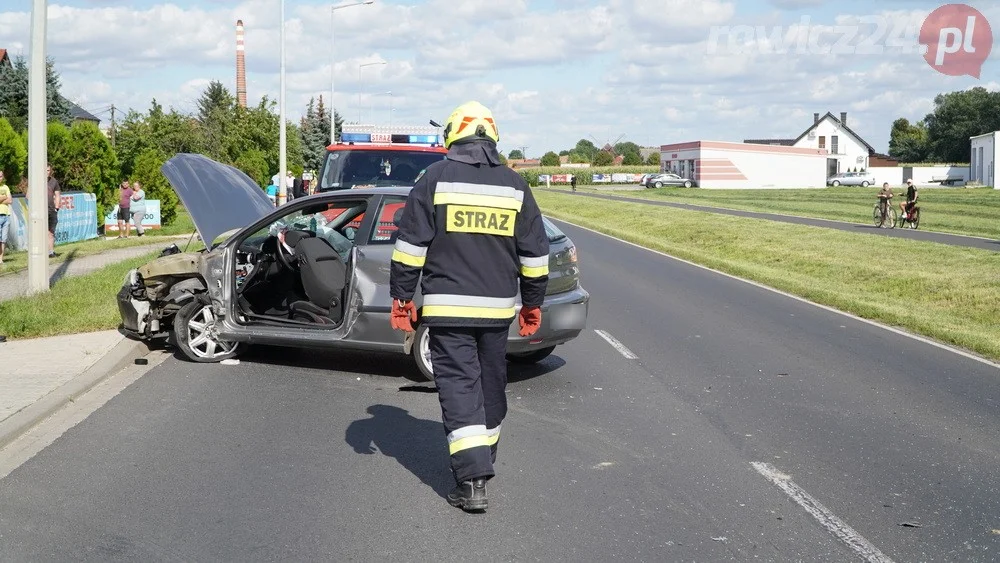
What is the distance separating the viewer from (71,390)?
8.37 metres

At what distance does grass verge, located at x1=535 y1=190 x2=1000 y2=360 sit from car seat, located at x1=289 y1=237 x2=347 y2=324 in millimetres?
6584

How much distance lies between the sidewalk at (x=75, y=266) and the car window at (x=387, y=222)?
670 cm

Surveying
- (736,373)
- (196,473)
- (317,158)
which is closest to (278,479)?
(196,473)

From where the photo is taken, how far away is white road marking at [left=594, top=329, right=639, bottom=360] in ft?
34.5

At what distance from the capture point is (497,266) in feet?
18.5

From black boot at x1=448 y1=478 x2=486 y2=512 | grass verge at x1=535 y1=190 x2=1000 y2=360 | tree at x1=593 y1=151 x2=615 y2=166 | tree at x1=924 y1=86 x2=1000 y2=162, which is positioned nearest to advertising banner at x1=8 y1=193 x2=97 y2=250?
grass verge at x1=535 y1=190 x2=1000 y2=360

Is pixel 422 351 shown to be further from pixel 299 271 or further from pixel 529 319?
pixel 529 319

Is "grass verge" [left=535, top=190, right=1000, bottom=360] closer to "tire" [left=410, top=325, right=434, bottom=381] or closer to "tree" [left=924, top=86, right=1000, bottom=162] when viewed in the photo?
"tire" [left=410, top=325, right=434, bottom=381]

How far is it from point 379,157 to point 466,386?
10.8 metres

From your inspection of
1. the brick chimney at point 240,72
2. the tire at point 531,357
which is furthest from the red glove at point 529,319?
the brick chimney at point 240,72

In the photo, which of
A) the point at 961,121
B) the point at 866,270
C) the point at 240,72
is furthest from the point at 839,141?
the point at 866,270

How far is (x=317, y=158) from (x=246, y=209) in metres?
81.8

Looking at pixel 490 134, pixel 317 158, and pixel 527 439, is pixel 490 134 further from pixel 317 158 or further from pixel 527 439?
pixel 317 158

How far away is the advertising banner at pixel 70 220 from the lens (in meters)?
22.8
